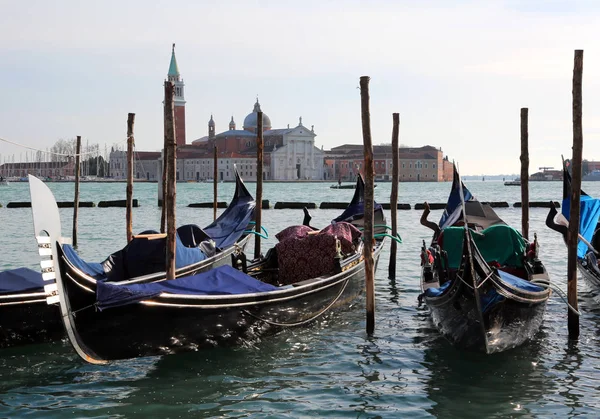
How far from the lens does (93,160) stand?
79938 millimetres

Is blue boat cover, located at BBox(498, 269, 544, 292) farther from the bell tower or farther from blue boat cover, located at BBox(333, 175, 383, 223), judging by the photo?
the bell tower

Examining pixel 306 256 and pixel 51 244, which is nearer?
pixel 51 244

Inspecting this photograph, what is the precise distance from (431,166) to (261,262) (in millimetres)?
78913

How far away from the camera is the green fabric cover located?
20.0ft

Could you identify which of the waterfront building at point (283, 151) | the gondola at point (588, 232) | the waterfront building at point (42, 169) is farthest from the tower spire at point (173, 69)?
the gondola at point (588, 232)

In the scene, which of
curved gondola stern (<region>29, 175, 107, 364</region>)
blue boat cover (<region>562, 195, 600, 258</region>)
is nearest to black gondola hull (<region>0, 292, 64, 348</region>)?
curved gondola stern (<region>29, 175, 107, 364</region>)

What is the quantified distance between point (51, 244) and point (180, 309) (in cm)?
93

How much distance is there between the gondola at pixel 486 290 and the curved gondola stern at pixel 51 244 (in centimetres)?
216

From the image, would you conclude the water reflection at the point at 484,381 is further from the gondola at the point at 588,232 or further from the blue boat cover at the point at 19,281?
the blue boat cover at the point at 19,281

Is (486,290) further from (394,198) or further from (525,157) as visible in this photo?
(394,198)

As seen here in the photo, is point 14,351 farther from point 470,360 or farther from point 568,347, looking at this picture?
point 568,347

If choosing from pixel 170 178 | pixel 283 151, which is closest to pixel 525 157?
pixel 170 178

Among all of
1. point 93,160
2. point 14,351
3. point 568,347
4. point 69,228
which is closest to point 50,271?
point 14,351

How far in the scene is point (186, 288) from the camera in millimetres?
4727
